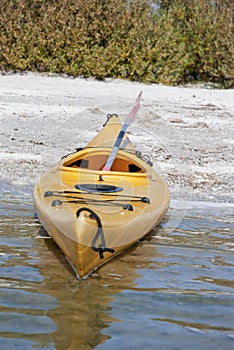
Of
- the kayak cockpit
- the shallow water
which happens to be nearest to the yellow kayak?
the kayak cockpit

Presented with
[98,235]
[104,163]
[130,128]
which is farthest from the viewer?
[130,128]

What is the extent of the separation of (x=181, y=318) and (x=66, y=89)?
9908mm

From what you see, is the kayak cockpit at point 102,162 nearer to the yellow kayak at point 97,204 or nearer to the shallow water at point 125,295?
the yellow kayak at point 97,204

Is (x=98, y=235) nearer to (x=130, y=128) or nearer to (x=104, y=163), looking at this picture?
(x=104, y=163)

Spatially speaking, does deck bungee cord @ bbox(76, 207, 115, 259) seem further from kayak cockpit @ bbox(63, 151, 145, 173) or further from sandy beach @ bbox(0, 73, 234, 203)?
sandy beach @ bbox(0, 73, 234, 203)

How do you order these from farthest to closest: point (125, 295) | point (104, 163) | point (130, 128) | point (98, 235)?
point (130, 128) → point (104, 163) → point (98, 235) → point (125, 295)

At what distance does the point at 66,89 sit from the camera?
14000mm

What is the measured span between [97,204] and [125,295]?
0.95 metres

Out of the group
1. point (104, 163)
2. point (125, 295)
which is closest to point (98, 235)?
point (125, 295)

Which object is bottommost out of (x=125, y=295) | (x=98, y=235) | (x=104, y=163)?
(x=125, y=295)

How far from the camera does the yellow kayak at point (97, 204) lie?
16.5 feet

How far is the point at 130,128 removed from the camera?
448 inches

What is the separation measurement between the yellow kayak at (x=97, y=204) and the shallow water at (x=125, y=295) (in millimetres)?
173

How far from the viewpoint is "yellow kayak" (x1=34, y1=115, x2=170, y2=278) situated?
5035 millimetres
